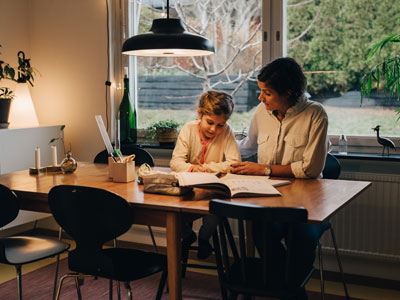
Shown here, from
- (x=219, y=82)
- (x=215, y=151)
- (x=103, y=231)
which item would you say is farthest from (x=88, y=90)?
(x=103, y=231)

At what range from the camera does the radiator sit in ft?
10.4

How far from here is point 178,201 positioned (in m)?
2.16

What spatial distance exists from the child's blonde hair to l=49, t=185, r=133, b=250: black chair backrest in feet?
2.92

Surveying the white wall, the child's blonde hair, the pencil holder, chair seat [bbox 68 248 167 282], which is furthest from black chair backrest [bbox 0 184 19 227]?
the white wall

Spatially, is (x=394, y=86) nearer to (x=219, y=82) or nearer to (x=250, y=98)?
(x=250, y=98)

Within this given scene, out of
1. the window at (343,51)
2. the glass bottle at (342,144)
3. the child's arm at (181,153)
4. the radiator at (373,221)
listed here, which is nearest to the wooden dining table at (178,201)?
the child's arm at (181,153)

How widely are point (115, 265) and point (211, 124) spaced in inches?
37.2

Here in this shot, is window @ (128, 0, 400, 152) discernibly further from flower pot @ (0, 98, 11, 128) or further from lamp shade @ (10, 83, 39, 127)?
flower pot @ (0, 98, 11, 128)

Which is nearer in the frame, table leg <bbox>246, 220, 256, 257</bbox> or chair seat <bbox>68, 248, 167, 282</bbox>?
chair seat <bbox>68, 248, 167, 282</bbox>

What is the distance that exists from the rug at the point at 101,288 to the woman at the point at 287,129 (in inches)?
34.4

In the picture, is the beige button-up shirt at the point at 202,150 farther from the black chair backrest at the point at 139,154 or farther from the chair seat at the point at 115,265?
the chair seat at the point at 115,265

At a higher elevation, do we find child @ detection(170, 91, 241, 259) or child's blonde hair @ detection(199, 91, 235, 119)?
child's blonde hair @ detection(199, 91, 235, 119)

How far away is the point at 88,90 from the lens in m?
4.27

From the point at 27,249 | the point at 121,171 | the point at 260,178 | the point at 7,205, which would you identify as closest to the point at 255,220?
the point at 260,178
